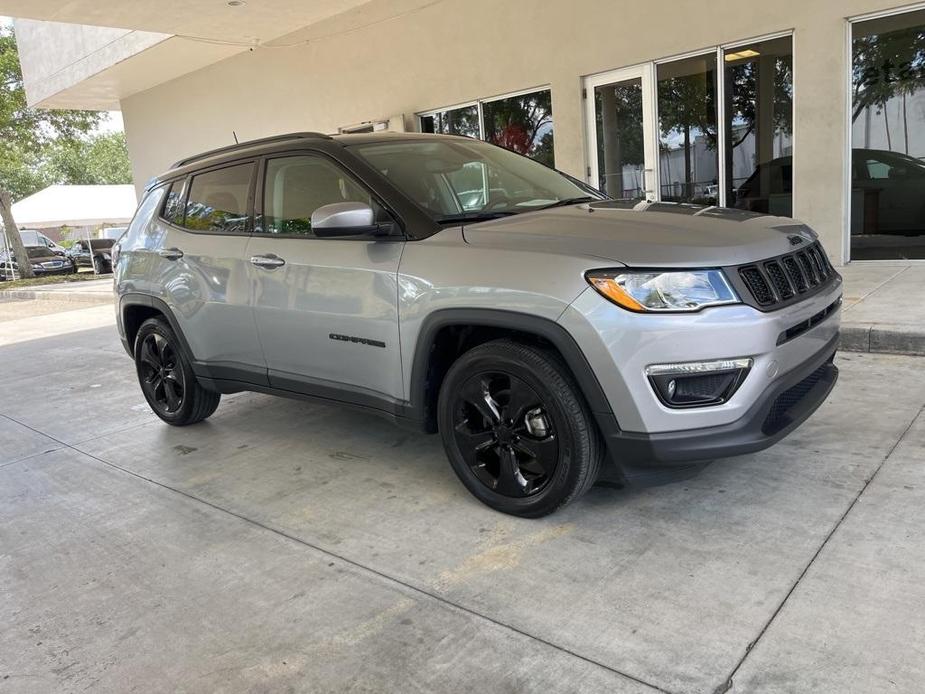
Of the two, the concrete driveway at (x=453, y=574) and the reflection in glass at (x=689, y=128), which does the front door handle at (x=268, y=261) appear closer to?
the concrete driveway at (x=453, y=574)

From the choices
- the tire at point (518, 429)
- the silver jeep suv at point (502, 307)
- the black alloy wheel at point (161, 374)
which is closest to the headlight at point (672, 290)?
the silver jeep suv at point (502, 307)

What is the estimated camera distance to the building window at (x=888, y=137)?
7.60 metres

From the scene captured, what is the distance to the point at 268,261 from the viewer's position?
13.2ft

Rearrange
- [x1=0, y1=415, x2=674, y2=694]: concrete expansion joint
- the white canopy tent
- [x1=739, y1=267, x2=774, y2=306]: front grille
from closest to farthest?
[x1=0, y1=415, x2=674, y2=694]: concrete expansion joint < [x1=739, y1=267, x2=774, y2=306]: front grille < the white canopy tent

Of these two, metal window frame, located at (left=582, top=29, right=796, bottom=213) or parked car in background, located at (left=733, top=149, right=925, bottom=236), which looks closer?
parked car in background, located at (left=733, top=149, right=925, bottom=236)

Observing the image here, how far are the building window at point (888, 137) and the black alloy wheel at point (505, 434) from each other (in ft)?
22.3

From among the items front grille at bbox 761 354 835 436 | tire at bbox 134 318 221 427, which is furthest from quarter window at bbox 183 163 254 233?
front grille at bbox 761 354 835 436

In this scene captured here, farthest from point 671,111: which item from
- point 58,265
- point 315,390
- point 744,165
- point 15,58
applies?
point 58,265

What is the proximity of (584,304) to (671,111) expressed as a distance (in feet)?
23.8

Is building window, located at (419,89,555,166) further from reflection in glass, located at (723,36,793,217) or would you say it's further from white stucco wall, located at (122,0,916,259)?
reflection in glass, located at (723,36,793,217)

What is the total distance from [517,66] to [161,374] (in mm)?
7293

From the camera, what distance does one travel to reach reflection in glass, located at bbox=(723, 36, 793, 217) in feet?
27.2

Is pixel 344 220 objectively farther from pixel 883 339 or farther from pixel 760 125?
pixel 760 125

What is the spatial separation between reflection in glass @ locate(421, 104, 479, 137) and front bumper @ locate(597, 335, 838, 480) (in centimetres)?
923
